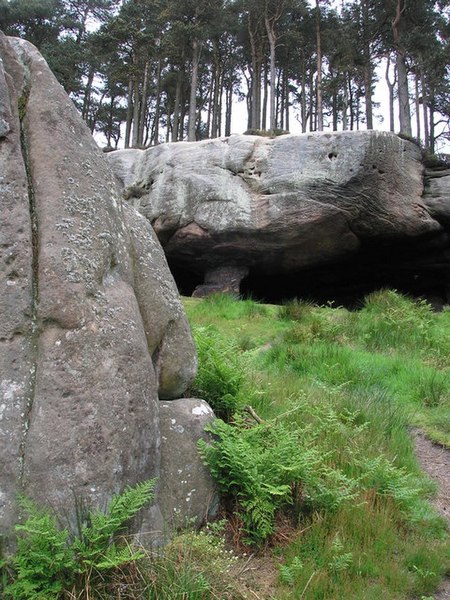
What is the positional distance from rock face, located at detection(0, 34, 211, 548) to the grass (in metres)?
1.08

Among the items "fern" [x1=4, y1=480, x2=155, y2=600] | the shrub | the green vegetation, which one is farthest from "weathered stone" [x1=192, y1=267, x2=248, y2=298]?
"fern" [x1=4, y1=480, x2=155, y2=600]

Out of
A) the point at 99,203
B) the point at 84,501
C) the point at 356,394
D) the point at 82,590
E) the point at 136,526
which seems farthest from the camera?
the point at 356,394

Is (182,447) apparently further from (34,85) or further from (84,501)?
(34,85)

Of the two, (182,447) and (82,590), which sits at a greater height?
(182,447)

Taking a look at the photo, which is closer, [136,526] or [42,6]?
[136,526]

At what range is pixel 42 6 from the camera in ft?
78.4

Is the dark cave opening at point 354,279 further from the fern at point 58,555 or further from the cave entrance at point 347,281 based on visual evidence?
the fern at point 58,555

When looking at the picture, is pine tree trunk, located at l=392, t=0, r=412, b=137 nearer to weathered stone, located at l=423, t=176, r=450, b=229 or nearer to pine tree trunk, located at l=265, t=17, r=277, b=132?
pine tree trunk, located at l=265, t=17, r=277, b=132

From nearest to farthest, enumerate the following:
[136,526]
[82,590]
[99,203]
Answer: [82,590] < [136,526] < [99,203]

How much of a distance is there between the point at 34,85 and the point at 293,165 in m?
10.2

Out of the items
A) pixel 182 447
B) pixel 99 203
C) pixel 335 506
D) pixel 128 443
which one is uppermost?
pixel 99 203

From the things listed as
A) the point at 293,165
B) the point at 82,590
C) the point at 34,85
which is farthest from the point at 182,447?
the point at 293,165

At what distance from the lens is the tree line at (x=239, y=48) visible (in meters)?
23.0

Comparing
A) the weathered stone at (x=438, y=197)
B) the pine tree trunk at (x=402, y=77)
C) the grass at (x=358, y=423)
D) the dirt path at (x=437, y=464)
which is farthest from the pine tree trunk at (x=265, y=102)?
the dirt path at (x=437, y=464)
